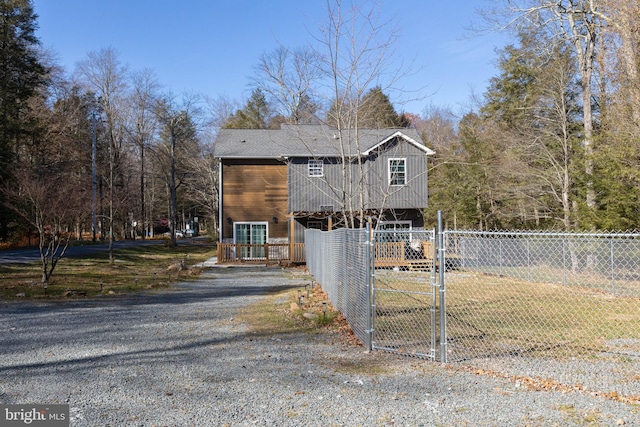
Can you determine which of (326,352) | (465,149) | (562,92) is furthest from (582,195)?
(326,352)

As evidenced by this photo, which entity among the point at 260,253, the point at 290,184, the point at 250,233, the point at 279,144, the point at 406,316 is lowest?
the point at 406,316

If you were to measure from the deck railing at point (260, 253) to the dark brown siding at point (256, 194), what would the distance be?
1.57 metres

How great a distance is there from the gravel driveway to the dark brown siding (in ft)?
54.4

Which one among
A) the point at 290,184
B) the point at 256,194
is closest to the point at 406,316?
the point at 290,184

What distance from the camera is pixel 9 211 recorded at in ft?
88.5

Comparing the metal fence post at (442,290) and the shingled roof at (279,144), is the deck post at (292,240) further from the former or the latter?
the metal fence post at (442,290)

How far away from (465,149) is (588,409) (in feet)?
93.5

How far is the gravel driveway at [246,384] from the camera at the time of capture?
13.3 feet

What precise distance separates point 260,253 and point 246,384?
18.9 metres

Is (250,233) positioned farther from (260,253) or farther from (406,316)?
(406,316)

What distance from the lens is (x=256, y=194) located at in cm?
2494

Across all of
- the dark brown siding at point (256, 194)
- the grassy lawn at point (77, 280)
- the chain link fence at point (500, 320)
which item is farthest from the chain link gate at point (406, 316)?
the dark brown siding at point (256, 194)

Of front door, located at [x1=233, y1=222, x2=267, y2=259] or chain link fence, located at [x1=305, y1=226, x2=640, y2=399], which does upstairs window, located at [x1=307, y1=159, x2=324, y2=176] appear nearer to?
front door, located at [x1=233, y1=222, x2=267, y2=259]

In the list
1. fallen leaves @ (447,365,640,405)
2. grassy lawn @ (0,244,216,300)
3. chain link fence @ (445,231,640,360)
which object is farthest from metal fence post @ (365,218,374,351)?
grassy lawn @ (0,244,216,300)
